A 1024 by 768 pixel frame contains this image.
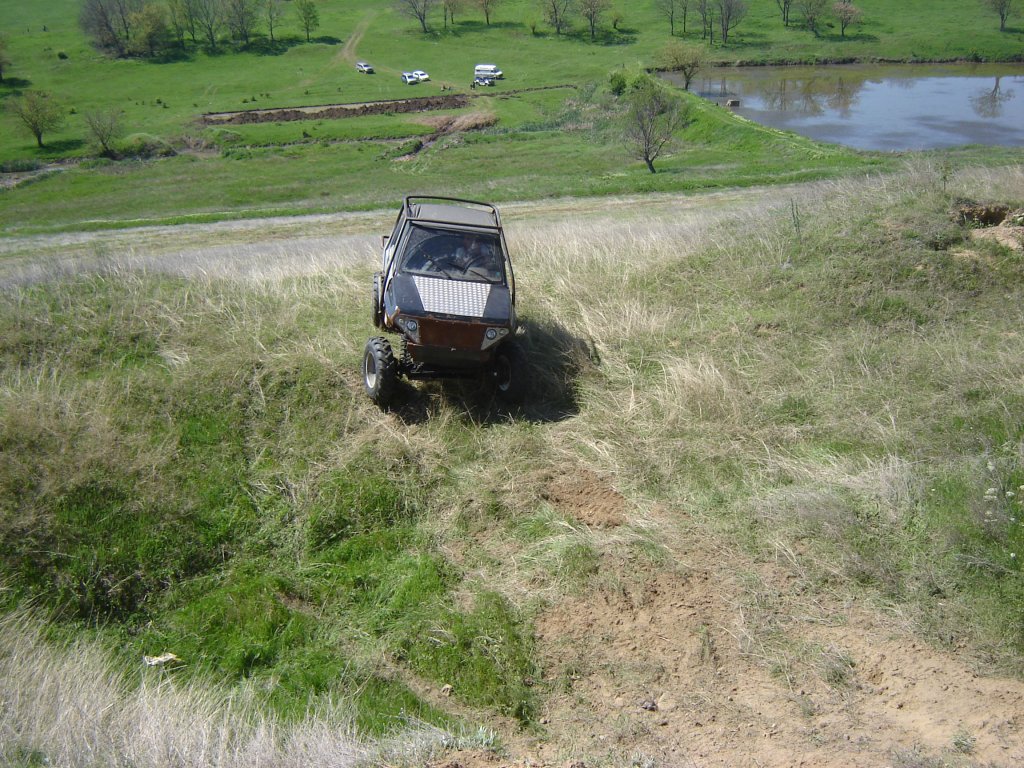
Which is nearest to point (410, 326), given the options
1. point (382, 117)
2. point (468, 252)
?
point (468, 252)

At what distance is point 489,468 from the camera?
895 cm

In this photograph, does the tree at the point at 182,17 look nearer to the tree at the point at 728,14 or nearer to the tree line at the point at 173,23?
the tree line at the point at 173,23

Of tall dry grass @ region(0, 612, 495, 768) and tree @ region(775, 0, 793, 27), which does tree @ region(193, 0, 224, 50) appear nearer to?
tree @ region(775, 0, 793, 27)

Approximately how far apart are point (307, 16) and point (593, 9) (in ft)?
108

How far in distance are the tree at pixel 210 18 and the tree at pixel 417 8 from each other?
72.5 feet

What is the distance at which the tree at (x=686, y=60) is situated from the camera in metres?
68.7

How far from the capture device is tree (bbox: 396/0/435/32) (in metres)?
98.6

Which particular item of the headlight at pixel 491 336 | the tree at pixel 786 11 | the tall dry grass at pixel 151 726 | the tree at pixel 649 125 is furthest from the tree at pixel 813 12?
the tall dry grass at pixel 151 726

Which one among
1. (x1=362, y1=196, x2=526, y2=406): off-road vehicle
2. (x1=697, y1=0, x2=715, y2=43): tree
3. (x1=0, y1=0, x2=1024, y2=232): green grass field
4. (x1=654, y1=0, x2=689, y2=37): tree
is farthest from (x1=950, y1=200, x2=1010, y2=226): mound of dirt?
(x1=654, y1=0, x2=689, y2=37): tree

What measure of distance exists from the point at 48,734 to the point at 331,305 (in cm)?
795

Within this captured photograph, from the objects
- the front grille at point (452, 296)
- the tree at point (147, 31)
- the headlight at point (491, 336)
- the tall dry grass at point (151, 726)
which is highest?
the tree at point (147, 31)

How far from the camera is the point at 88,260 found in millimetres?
13633

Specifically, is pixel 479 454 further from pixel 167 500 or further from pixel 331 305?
pixel 331 305

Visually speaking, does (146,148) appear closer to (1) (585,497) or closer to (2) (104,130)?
(2) (104,130)
